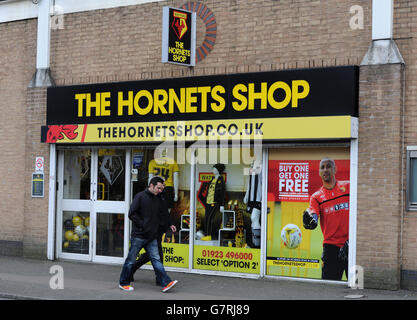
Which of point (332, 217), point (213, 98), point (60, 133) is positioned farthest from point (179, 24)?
point (332, 217)

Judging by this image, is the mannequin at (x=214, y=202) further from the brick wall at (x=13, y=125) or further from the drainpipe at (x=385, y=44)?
the brick wall at (x=13, y=125)

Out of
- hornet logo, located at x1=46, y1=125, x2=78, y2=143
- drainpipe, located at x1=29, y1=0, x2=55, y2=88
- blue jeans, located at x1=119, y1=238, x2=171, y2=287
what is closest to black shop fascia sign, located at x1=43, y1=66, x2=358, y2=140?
hornet logo, located at x1=46, y1=125, x2=78, y2=143

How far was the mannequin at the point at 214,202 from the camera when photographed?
12453 mm

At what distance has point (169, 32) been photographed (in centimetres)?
1204

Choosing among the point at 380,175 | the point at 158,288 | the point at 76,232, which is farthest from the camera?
the point at 76,232

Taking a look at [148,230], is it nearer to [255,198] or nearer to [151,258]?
[151,258]

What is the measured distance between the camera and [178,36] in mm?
12258

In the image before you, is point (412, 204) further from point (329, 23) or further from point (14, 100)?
point (14, 100)

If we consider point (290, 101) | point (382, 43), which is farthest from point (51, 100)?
point (382, 43)

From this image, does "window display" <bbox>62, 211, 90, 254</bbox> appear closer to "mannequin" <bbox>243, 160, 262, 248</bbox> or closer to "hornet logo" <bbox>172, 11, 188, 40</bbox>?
"mannequin" <bbox>243, 160, 262, 248</bbox>

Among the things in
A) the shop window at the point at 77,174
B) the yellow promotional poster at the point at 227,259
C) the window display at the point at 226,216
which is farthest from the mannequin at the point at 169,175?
the shop window at the point at 77,174

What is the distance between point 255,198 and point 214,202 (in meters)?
0.90

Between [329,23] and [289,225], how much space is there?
3.55m
